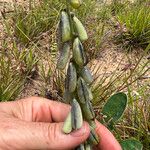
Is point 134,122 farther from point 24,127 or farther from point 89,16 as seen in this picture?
point 89,16

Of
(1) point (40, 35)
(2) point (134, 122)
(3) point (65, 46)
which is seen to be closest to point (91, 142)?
(3) point (65, 46)

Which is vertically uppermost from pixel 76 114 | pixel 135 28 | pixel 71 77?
pixel 135 28

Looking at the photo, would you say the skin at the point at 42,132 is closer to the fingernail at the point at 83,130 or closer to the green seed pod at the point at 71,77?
the fingernail at the point at 83,130

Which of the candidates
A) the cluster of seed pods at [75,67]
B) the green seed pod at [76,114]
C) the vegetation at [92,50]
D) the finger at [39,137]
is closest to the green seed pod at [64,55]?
the cluster of seed pods at [75,67]

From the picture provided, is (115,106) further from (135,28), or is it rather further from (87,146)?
(135,28)

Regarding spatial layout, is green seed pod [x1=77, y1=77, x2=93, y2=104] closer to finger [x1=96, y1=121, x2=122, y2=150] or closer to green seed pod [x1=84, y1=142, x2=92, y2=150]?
green seed pod [x1=84, y1=142, x2=92, y2=150]

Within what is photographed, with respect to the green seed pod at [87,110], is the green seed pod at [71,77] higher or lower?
higher

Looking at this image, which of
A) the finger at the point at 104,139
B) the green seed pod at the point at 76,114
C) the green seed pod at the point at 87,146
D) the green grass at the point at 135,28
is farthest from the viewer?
the green grass at the point at 135,28

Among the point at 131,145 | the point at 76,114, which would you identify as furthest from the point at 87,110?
the point at 131,145
